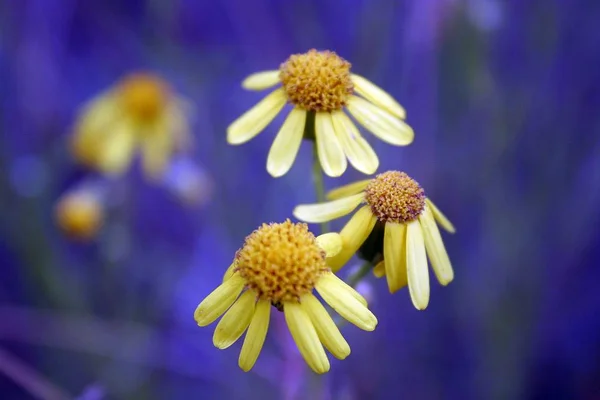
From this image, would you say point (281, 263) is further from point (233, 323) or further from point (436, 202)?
point (436, 202)

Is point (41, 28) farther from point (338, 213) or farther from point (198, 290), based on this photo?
point (338, 213)

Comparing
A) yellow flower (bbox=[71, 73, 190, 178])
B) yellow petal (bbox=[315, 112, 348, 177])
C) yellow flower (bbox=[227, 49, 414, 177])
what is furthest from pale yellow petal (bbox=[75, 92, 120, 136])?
yellow petal (bbox=[315, 112, 348, 177])

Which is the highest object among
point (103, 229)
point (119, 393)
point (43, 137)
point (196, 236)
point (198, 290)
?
point (43, 137)

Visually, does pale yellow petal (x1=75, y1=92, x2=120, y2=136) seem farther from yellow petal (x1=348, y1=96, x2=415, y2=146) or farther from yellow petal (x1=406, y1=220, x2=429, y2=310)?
yellow petal (x1=406, y1=220, x2=429, y2=310)

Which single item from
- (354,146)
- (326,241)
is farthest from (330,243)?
(354,146)

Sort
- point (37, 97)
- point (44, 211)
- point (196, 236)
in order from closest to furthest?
point (44, 211) → point (37, 97) → point (196, 236)

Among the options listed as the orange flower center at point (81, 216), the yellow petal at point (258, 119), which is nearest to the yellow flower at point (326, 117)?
the yellow petal at point (258, 119)

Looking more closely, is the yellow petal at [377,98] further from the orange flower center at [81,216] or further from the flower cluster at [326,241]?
the orange flower center at [81,216]

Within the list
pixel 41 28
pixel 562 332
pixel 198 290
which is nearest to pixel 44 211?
pixel 198 290
